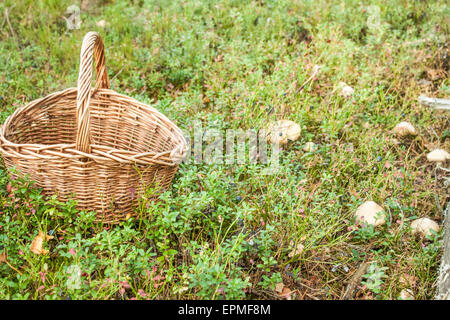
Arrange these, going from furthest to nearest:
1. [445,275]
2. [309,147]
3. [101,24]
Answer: [101,24], [309,147], [445,275]

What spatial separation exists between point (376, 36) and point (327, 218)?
7.77ft

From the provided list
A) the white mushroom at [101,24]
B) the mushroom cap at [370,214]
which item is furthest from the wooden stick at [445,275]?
the white mushroom at [101,24]

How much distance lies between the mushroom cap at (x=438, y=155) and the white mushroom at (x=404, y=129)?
252mm

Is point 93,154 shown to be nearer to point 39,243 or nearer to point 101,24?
point 39,243

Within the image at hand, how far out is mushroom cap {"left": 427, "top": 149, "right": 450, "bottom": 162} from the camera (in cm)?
266

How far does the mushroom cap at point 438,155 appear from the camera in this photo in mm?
2662

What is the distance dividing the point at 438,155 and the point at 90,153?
2282 millimetres

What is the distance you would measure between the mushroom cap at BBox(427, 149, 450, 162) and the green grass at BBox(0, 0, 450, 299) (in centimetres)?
7

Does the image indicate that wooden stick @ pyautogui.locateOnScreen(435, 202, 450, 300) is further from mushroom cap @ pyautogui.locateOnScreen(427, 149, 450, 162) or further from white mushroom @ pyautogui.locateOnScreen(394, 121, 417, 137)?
white mushroom @ pyautogui.locateOnScreen(394, 121, 417, 137)

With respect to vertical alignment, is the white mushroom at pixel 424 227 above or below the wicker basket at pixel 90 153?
below

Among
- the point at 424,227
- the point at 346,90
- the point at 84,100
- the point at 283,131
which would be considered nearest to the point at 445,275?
the point at 424,227

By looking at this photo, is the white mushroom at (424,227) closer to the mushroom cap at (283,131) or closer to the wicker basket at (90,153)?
the mushroom cap at (283,131)

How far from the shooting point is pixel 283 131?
108 inches

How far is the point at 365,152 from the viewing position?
271 cm
